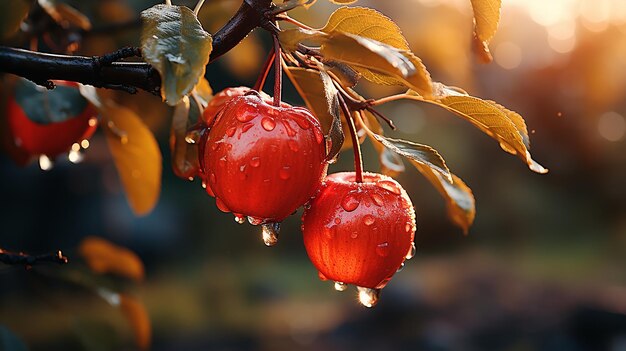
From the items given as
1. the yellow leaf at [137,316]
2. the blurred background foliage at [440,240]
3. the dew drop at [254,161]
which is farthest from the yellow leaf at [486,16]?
the blurred background foliage at [440,240]

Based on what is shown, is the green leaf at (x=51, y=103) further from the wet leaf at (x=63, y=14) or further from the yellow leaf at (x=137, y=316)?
the yellow leaf at (x=137, y=316)

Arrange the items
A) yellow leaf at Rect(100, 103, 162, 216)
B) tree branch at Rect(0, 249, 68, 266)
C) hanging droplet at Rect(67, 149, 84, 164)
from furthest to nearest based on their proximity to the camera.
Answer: hanging droplet at Rect(67, 149, 84, 164) → yellow leaf at Rect(100, 103, 162, 216) → tree branch at Rect(0, 249, 68, 266)

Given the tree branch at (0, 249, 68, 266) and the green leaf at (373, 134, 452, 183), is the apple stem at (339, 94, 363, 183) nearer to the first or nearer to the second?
the green leaf at (373, 134, 452, 183)

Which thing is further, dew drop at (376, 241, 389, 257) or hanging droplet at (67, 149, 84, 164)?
hanging droplet at (67, 149, 84, 164)

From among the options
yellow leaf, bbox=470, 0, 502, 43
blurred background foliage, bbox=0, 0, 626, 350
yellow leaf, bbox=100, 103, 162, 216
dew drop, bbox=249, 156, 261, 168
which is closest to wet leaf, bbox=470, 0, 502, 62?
yellow leaf, bbox=470, 0, 502, 43

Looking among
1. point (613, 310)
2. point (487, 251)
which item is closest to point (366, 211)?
point (613, 310)

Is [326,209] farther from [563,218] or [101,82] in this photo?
[563,218]

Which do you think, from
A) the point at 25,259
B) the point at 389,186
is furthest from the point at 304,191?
the point at 25,259

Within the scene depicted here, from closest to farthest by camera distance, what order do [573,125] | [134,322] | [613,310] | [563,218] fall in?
[134,322] → [613,310] → [573,125] → [563,218]
